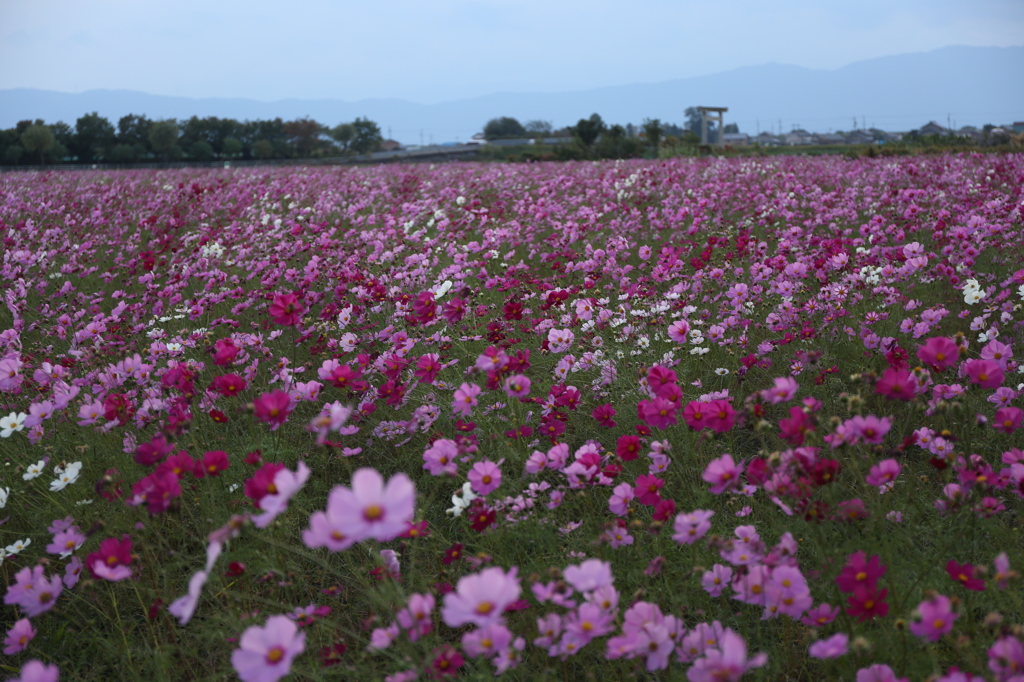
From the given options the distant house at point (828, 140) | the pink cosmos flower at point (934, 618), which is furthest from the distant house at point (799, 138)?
the pink cosmos flower at point (934, 618)

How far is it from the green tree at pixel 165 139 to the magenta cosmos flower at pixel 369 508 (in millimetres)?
37578

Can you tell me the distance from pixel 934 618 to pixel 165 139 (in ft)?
125

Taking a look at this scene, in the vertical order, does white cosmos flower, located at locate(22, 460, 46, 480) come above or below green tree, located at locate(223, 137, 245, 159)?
below

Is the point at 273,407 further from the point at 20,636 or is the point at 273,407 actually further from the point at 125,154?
the point at 125,154

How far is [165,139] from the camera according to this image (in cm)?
3253

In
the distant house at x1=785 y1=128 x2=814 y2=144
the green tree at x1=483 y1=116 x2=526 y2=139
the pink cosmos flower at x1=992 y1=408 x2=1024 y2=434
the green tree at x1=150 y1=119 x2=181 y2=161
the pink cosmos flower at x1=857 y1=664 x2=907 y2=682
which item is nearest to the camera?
the pink cosmos flower at x1=857 y1=664 x2=907 y2=682

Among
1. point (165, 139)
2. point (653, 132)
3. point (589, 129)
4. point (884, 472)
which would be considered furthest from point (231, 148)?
point (884, 472)

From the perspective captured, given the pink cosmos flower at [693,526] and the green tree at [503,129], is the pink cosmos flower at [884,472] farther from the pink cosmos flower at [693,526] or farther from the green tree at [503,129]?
the green tree at [503,129]

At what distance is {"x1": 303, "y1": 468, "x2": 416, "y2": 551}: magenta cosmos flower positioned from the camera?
0.80m

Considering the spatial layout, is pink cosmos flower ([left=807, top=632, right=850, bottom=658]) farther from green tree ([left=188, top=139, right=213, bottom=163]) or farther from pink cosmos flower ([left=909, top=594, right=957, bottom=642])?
green tree ([left=188, top=139, right=213, bottom=163])

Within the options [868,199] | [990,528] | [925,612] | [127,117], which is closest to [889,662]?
[925,612]

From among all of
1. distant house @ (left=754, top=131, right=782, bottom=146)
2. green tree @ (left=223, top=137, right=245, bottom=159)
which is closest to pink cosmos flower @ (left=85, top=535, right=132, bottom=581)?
distant house @ (left=754, top=131, right=782, bottom=146)

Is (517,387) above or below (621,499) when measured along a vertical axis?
above

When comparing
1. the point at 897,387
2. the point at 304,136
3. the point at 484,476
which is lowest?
the point at 484,476
